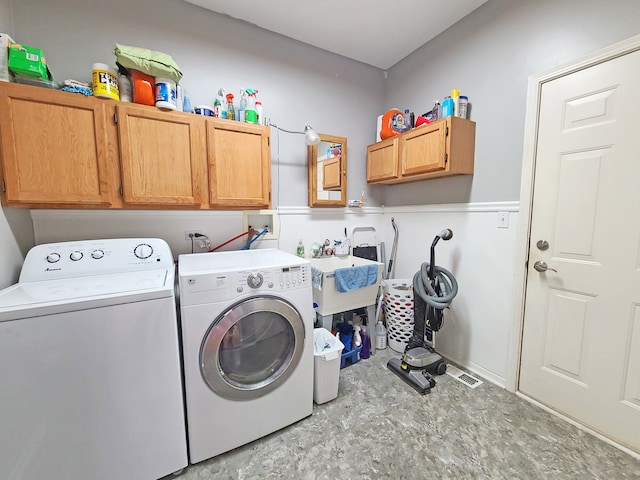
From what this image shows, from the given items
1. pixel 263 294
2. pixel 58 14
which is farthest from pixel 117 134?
pixel 263 294

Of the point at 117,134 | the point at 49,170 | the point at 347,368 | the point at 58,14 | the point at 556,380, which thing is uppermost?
the point at 58,14

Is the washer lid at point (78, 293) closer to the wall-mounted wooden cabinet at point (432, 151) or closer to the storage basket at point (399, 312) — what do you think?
the storage basket at point (399, 312)

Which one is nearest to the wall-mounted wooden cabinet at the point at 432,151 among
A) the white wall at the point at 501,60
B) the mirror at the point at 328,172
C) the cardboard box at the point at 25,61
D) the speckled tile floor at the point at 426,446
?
the white wall at the point at 501,60

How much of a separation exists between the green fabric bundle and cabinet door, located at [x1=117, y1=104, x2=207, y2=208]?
0.21m

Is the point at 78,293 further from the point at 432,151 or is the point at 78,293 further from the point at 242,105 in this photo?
the point at 432,151

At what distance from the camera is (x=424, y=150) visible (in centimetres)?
205

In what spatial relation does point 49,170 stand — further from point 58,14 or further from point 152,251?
point 58,14

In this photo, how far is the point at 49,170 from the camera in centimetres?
135

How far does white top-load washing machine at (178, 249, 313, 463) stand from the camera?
4.15 ft

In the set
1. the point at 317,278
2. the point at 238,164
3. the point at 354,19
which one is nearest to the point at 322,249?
the point at 317,278

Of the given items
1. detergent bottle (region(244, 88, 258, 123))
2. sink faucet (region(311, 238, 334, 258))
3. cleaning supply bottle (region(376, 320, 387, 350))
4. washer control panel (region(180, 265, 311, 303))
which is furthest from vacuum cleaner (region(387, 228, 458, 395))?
detergent bottle (region(244, 88, 258, 123))

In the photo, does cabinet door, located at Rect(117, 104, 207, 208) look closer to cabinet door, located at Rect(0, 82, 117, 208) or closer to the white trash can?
cabinet door, located at Rect(0, 82, 117, 208)

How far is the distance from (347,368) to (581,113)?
7.47 feet

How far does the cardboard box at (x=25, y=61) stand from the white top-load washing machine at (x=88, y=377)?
35.3 inches
